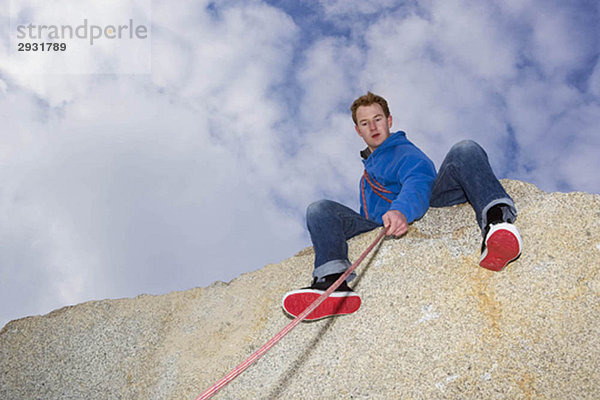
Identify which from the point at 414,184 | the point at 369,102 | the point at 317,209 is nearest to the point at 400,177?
the point at 414,184

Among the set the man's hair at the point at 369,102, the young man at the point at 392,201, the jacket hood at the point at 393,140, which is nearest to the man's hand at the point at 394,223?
the young man at the point at 392,201

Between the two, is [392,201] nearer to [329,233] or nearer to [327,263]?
[329,233]

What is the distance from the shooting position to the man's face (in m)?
2.63

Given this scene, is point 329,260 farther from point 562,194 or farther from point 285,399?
point 562,194

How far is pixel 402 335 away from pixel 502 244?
0.59 m

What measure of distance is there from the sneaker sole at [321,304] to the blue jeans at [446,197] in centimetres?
13

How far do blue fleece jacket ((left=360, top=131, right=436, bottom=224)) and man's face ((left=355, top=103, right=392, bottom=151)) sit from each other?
9cm

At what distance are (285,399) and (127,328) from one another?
1501 millimetres

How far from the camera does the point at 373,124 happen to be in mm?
2627

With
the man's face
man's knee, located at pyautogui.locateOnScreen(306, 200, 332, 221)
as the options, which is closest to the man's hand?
man's knee, located at pyautogui.locateOnScreen(306, 200, 332, 221)

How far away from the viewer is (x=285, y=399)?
195 cm

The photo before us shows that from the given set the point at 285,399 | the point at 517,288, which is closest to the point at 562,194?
the point at 517,288

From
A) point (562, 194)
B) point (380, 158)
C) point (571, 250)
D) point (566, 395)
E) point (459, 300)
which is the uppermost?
point (380, 158)

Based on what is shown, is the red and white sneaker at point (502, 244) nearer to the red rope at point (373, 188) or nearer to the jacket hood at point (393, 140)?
the red rope at point (373, 188)
